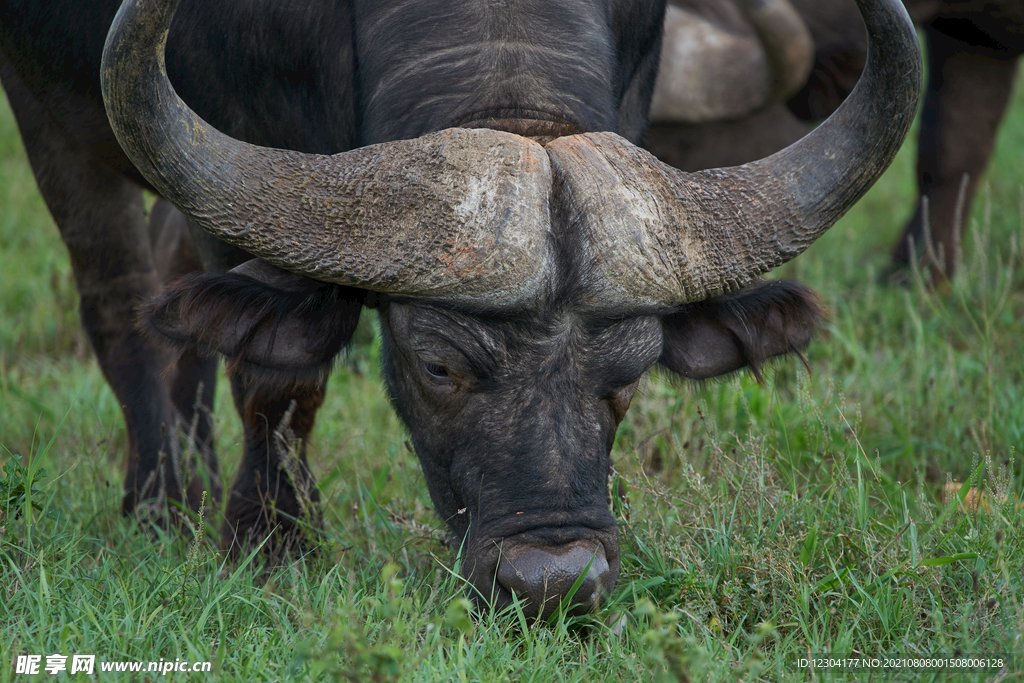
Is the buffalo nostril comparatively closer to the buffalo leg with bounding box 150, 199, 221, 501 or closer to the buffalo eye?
the buffalo eye

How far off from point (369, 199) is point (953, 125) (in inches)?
213

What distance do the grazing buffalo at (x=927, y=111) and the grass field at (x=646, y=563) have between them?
91.4 inches

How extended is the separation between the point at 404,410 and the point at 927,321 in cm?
394

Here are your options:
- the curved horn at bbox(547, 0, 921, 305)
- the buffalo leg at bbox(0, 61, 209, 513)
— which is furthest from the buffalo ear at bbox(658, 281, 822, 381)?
the buffalo leg at bbox(0, 61, 209, 513)

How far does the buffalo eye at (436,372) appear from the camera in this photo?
2.62 metres

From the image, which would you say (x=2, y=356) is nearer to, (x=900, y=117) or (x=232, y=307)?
(x=232, y=307)

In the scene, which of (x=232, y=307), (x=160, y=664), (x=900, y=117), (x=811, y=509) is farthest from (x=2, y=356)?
(x=900, y=117)

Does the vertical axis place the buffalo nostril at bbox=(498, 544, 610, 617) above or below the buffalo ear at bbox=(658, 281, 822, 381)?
below

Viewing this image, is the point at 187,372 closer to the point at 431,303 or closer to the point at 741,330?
the point at 431,303

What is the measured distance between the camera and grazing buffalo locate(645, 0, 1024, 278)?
6230 mm

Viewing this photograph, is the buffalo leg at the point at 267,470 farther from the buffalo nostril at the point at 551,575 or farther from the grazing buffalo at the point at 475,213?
the buffalo nostril at the point at 551,575

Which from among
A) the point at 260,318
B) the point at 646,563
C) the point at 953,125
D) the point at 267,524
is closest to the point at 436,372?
the point at 260,318

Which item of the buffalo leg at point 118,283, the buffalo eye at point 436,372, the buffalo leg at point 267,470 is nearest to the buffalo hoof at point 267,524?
the buffalo leg at point 267,470

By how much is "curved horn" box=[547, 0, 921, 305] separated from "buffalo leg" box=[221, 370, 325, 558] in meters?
1.57
